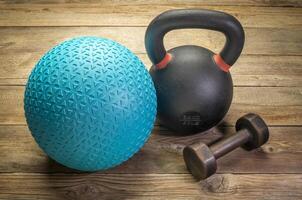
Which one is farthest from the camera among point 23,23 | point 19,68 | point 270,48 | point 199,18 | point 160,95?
point 23,23

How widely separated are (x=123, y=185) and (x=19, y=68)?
2.31 feet

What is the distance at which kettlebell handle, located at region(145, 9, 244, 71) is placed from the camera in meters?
1.12

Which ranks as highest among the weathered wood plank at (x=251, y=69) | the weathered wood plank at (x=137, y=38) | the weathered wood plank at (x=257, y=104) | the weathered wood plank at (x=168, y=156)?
the weathered wood plank at (x=137, y=38)

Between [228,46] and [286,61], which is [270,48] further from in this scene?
[228,46]

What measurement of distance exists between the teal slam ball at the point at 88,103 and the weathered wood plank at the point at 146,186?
0.44 feet

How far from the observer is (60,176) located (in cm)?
120

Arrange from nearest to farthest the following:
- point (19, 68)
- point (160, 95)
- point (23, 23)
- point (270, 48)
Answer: point (160, 95), point (19, 68), point (270, 48), point (23, 23)

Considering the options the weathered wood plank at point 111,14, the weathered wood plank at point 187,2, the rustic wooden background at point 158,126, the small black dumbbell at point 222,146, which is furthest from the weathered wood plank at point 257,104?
the weathered wood plank at point 187,2

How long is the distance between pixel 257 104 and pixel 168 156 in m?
0.42

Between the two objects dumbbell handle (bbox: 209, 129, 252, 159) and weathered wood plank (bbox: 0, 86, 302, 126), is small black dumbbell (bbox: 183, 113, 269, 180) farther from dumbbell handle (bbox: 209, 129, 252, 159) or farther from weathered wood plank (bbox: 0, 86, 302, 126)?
weathered wood plank (bbox: 0, 86, 302, 126)

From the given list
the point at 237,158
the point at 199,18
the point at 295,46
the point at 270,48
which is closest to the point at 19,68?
the point at 199,18

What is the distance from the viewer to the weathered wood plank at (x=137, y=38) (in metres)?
1.67

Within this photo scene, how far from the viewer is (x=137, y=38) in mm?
1728

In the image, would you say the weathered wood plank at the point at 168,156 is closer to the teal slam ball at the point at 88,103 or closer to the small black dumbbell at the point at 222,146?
the small black dumbbell at the point at 222,146
